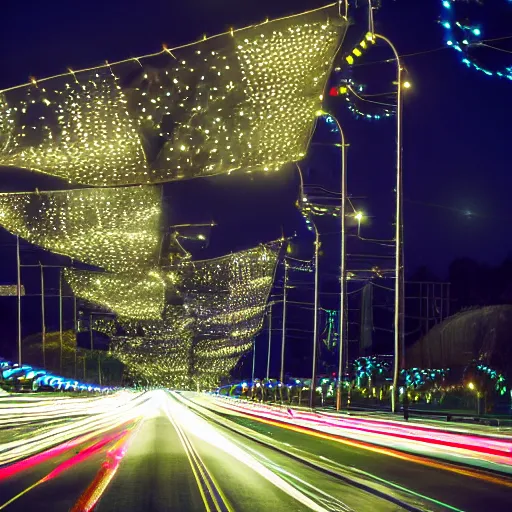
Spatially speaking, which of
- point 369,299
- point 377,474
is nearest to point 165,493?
point 377,474

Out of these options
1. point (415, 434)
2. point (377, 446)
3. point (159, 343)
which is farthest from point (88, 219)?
point (159, 343)

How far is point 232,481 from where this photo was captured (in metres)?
13.7

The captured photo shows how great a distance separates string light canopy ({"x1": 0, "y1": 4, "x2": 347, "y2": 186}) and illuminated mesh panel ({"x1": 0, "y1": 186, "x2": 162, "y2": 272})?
7.61 feet

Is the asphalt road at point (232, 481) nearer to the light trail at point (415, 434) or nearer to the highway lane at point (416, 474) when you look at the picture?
the highway lane at point (416, 474)

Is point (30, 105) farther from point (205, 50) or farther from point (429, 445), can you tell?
point (429, 445)

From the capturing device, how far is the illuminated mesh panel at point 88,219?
18.2 m

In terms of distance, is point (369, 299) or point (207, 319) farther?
point (369, 299)

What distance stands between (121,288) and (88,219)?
1194 cm

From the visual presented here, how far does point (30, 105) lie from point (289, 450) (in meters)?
10.9

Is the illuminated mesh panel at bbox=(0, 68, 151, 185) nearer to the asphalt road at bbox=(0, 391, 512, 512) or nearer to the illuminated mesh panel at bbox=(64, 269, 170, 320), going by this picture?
the asphalt road at bbox=(0, 391, 512, 512)

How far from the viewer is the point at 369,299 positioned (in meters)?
52.2

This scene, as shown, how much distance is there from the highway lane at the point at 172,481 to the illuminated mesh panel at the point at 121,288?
8065 mm

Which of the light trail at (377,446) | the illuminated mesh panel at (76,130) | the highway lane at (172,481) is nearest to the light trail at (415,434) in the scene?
the light trail at (377,446)

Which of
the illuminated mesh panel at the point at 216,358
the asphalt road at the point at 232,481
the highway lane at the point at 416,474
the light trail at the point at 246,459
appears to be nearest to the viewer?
the asphalt road at the point at 232,481
